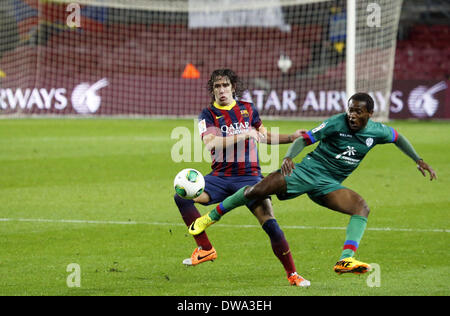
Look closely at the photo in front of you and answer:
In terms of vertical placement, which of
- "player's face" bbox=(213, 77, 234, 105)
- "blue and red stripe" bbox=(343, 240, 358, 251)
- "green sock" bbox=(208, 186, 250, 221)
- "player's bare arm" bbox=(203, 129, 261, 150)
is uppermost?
"player's face" bbox=(213, 77, 234, 105)

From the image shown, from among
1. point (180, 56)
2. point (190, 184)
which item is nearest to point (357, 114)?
point (190, 184)

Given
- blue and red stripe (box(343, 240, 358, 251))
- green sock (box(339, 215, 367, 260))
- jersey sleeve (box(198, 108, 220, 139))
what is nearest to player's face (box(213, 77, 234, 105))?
jersey sleeve (box(198, 108, 220, 139))

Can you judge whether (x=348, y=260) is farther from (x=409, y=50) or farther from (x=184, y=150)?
(x=409, y=50)

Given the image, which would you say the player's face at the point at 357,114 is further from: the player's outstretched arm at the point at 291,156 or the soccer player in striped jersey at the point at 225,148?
the soccer player in striped jersey at the point at 225,148

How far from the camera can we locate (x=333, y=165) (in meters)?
6.66

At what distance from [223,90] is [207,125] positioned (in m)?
0.36

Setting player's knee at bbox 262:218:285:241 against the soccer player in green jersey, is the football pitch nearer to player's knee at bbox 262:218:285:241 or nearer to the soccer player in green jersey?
player's knee at bbox 262:218:285:241

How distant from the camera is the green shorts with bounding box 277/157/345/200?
259 inches

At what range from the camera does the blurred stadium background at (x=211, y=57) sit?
27094mm

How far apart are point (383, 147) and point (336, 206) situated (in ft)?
42.0

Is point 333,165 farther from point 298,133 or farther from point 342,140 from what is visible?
point 298,133

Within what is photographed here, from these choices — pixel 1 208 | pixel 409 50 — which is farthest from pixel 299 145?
pixel 409 50

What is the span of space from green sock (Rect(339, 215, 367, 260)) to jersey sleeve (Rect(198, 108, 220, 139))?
153 centimetres

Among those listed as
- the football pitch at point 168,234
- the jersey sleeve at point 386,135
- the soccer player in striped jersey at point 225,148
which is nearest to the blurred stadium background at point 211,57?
the football pitch at point 168,234
